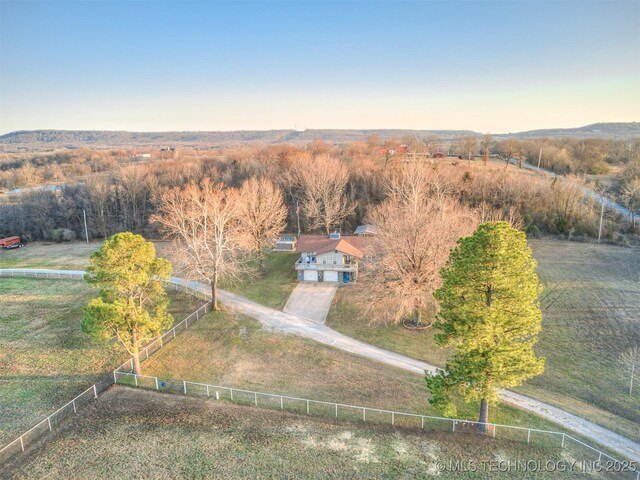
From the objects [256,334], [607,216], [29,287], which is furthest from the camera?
[607,216]

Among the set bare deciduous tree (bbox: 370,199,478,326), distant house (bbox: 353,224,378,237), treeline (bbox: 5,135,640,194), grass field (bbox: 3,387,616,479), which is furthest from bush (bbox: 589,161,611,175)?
grass field (bbox: 3,387,616,479)

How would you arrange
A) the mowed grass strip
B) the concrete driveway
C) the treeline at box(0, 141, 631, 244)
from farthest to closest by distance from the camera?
the treeline at box(0, 141, 631, 244) → the concrete driveway → the mowed grass strip

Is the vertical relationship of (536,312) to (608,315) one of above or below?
above

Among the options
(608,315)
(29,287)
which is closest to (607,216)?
(608,315)

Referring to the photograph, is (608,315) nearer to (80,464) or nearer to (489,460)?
(489,460)

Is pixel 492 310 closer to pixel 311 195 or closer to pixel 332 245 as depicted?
pixel 332 245

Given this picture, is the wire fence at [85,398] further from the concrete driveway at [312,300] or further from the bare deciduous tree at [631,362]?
the bare deciduous tree at [631,362]

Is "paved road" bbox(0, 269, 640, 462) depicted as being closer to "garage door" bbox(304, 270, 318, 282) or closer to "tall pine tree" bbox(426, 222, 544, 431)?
"tall pine tree" bbox(426, 222, 544, 431)
